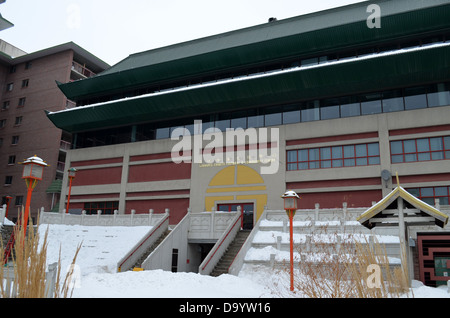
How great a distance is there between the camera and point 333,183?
28.8 m

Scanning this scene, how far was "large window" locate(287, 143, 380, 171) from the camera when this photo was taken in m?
28.2

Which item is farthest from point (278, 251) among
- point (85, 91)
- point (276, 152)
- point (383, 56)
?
point (85, 91)

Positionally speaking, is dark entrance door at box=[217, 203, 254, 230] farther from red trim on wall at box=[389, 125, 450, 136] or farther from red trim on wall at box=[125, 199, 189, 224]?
red trim on wall at box=[389, 125, 450, 136]

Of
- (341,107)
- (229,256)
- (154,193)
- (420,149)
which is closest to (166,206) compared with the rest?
(154,193)

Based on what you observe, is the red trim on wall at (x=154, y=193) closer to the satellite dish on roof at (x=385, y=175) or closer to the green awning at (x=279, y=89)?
the green awning at (x=279, y=89)

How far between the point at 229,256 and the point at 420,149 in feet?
51.8

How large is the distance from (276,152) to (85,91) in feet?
75.7

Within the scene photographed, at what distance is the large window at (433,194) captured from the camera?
2555 cm

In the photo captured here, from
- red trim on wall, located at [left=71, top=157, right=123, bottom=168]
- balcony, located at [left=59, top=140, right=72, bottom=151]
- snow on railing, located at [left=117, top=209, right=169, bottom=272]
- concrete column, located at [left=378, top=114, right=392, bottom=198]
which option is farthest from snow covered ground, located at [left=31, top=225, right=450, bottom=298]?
balcony, located at [left=59, top=140, right=72, bottom=151]

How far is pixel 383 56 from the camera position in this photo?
26641 millimetres

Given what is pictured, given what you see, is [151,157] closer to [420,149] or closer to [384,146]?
[384,146]

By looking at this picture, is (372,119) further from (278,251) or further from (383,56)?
(278,251)

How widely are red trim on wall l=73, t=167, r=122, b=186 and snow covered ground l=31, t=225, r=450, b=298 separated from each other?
11.6 metres
